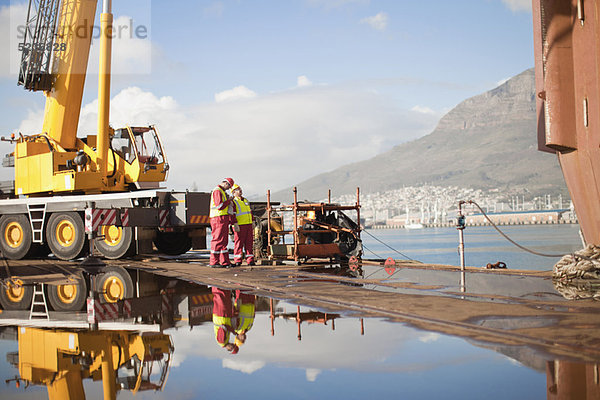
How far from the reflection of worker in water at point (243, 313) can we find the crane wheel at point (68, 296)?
1889 mm

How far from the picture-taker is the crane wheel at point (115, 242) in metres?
14.7

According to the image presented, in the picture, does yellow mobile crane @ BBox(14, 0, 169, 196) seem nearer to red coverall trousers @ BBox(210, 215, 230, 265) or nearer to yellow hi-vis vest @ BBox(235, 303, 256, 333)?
red coverall trousers @ BBox(210, 215, 230, 265)

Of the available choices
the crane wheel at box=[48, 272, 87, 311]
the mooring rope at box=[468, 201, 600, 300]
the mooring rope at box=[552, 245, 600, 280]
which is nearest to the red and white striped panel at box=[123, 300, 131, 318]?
the crane wheel at box=[48, 272, 87, 311]

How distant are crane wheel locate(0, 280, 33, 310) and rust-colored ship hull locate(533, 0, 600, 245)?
7.69 metres

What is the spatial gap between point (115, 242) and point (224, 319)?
984 centimetres

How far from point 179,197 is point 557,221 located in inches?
7125

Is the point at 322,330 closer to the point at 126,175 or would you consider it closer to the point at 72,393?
the point at 72,393

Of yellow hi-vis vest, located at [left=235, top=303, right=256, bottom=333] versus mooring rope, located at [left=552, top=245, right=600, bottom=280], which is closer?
yellow hi-vis vest, located at [left=235, top=303, right=256, bottom=333]

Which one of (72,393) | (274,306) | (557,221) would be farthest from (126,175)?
(557,221)

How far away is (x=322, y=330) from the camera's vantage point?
5.37m

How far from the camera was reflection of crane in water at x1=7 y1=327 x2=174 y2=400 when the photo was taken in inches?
149

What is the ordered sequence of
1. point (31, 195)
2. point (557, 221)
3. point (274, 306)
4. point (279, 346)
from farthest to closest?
point (557, 221), point (31, 195), point (274, 306), point (279, 346)

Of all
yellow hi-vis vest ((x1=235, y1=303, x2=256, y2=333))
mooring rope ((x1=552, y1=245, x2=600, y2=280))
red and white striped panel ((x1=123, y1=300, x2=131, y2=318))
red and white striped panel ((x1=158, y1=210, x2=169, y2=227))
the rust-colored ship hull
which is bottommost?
yellow hi-vis vest ((x1=235, y1=303, x2=256, y2=333))

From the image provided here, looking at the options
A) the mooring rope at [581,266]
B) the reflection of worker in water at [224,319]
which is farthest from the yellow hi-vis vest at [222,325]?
the mooring rope at [581,266]
